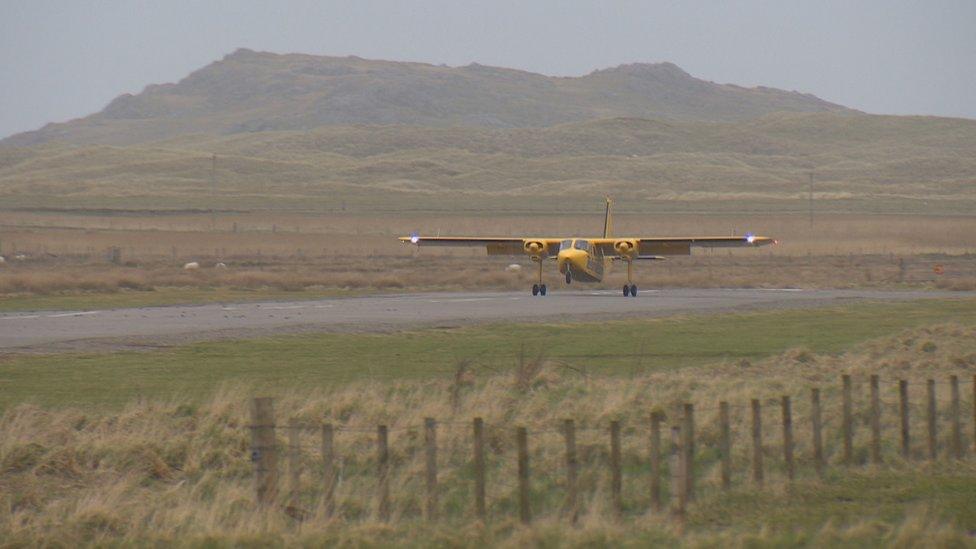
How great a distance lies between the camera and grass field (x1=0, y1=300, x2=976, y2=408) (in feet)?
69.8

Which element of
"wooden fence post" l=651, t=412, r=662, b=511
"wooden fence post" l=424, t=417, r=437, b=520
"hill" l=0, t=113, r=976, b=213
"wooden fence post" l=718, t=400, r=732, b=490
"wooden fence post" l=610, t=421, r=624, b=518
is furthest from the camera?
"hill" l=0, t=113, r=976, b=213

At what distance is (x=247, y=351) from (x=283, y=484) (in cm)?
1517

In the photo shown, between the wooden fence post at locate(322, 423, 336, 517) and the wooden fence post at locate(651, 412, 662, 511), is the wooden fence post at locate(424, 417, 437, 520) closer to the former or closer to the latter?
the wooden fence post at locate(322, 423, 336, 517)

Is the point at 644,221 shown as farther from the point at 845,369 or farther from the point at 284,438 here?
the point at 284,438

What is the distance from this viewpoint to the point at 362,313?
3872cm

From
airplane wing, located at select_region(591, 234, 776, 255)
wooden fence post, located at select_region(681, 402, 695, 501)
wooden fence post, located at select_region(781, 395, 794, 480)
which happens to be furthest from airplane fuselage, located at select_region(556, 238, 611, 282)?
wooden fence post, located at select_region(681, 402, 695, 501)

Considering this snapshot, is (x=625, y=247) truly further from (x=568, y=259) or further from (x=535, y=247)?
(x=568, y=259)

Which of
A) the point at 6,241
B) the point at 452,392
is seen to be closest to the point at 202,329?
the point at 452,392

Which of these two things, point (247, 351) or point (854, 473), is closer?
point (854, 473)

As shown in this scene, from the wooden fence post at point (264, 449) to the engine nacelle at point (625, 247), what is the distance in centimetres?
4326

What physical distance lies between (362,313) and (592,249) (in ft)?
55.2

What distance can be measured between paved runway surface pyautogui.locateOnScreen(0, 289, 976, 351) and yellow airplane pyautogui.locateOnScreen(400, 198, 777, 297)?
3.42 ft

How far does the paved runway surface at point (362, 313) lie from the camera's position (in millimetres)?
31203

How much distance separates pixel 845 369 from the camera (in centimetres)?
2191
